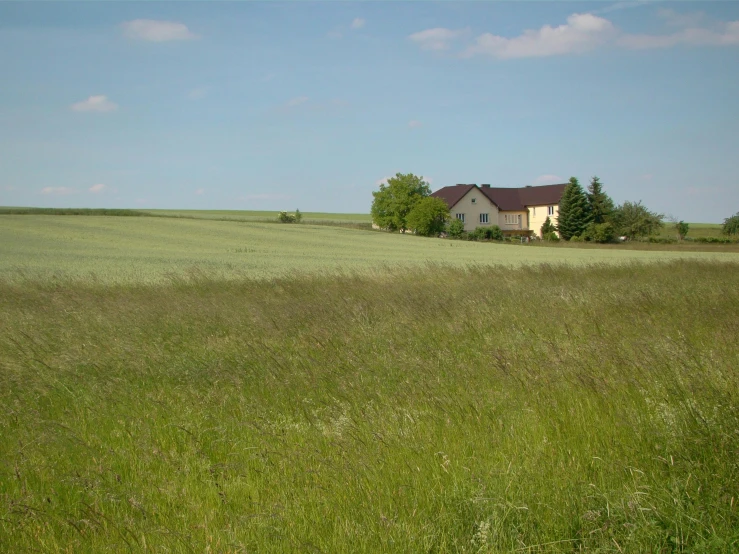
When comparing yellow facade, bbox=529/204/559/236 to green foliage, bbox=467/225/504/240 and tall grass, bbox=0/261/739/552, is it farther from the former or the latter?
tall grass, bbox=0/261/739/552

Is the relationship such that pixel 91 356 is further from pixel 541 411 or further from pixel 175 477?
pixel 541 411

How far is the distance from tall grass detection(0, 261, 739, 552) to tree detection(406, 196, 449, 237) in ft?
203

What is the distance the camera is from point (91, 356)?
7.30 m

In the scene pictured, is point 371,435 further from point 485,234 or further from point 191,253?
point 485,234

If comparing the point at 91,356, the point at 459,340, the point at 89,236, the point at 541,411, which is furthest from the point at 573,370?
the point at 89,236

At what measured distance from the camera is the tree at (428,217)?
7062 centimetres

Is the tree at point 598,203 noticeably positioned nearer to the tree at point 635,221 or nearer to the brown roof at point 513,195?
the tree at point 635,221

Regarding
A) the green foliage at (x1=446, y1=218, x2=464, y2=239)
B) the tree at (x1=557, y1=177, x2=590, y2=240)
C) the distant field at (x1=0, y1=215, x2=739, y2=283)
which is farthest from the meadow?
the tree at (x1=557, y1=177, x2=590, y2=240)

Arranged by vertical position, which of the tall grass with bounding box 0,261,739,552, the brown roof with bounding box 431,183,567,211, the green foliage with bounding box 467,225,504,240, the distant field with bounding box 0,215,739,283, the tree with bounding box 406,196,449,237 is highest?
the brown roof with bounding box 431,183,567,211

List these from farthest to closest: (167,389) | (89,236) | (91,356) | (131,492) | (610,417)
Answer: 1. (89,236)
2. (91,356)
3. (167,389)
4. (610,417)
5. (131,492)

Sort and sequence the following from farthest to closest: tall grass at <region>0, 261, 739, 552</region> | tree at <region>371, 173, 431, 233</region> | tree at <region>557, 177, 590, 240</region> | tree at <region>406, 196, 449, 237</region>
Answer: tree at <region>371, 173, 431, 233</region>, tree at <region>406, 196, 449, 237</region>, tree at <region>557, 177, 590, 240</region>, tall grass at <region>0, 261, 739, 552</region>

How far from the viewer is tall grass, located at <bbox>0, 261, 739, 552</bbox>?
321 centimetres

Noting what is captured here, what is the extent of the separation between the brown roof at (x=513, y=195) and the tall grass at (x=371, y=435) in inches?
2901

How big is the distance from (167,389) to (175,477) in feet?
7.25
